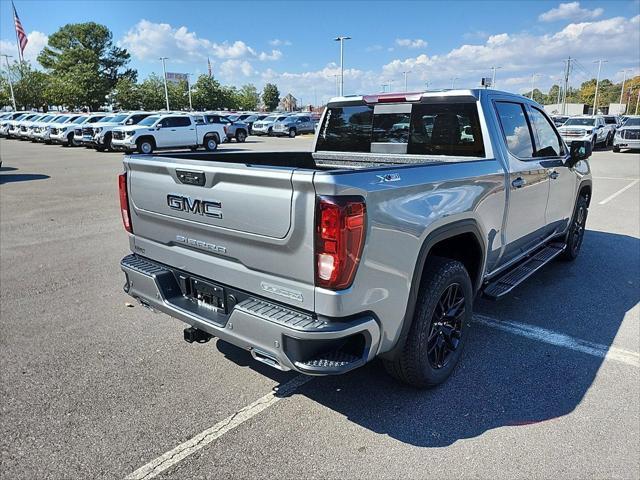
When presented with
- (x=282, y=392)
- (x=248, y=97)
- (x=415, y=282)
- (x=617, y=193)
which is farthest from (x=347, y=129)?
(x=248, y=97)

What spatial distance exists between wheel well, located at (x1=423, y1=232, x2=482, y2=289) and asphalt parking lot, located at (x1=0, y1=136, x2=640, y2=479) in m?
0.67

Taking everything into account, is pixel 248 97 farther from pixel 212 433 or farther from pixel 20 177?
pixel 212 433

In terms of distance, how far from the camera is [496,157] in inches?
146

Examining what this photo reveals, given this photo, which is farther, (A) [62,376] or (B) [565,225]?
(B) [565,225]

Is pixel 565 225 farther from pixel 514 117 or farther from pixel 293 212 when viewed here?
pixel 293 212

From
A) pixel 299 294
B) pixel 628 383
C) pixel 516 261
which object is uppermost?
pixel 299 294

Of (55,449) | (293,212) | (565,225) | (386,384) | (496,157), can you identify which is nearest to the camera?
(293,212)

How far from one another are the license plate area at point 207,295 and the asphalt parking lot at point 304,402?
663mm

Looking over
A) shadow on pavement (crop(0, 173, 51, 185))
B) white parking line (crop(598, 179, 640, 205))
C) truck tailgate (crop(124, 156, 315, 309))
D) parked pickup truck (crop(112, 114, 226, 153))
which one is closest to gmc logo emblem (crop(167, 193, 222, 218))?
truck tailgate (crop(124, 156, 315, 309))

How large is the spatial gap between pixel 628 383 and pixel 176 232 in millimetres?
3307

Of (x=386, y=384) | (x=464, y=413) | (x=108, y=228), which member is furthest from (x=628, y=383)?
(x=108, y=228)

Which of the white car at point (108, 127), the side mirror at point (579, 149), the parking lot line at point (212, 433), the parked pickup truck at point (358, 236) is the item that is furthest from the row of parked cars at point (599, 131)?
the parking lot line at point (212, 433)

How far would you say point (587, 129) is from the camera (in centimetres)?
2489

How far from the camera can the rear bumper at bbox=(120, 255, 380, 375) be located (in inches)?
93.8
